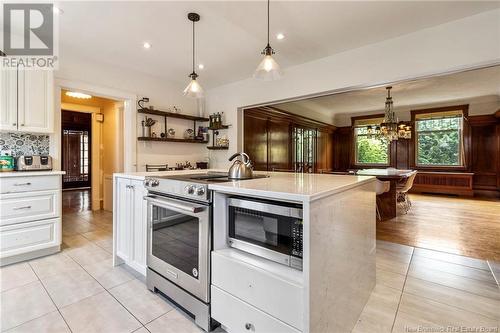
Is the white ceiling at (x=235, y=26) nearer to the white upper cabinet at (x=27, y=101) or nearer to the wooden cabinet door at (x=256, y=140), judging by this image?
the white upper cabinet at (x=27, y=101)

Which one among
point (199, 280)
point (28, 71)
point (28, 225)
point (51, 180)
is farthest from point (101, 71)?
point (199, 280)

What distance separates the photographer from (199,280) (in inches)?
64.1

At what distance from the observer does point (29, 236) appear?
8.71 ft

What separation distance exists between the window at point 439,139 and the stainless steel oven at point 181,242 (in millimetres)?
8244

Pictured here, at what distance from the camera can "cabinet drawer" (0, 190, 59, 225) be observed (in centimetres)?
252

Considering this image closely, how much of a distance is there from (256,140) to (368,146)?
Result: 5.54m

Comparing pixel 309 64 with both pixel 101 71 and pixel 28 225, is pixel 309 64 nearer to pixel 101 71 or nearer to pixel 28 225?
pixel 101 71

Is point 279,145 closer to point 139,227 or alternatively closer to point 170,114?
point 170,114

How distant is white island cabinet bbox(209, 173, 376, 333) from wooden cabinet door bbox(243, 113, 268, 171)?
3036 millimetres

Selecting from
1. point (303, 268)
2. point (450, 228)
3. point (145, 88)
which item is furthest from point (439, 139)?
point (303, 268)

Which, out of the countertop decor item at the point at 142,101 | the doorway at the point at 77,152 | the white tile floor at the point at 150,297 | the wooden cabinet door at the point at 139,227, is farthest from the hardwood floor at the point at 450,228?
the doorway at the point at 77,152

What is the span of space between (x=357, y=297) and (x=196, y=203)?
132 centimetres

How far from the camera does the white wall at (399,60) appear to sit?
234cm

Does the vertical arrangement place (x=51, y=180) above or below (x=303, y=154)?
below
